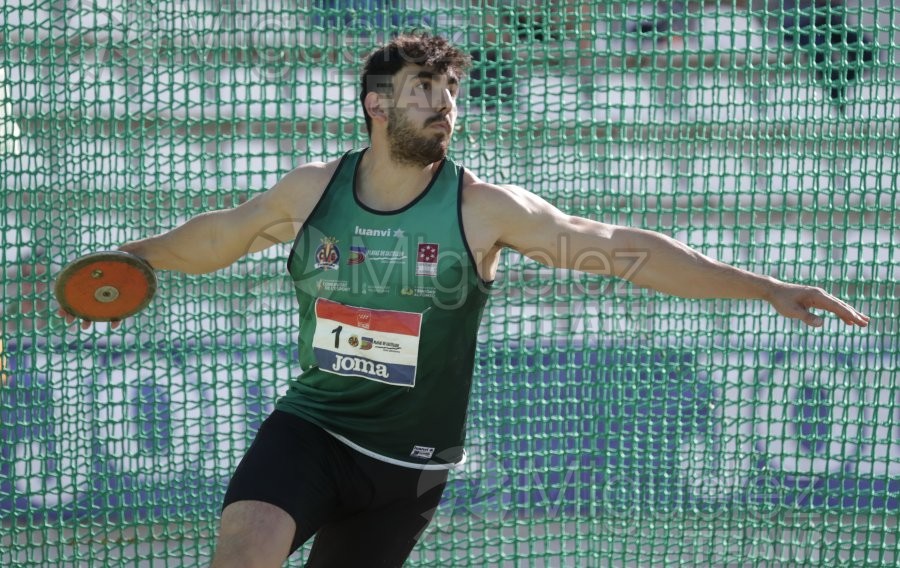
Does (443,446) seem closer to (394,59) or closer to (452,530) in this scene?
(394,59)

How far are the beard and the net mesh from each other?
59.9 inches

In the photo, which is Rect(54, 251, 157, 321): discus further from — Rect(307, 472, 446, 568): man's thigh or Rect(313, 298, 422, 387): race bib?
Rect(307, 472, 446, 568): man's thigh

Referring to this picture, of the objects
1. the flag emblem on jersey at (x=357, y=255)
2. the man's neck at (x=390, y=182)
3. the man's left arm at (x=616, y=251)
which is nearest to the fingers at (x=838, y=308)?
the man's left arm at (x=616, y=251)

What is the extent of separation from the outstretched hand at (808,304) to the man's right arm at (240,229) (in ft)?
5.05

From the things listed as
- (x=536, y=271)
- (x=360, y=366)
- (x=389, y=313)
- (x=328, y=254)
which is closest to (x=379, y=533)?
(x=360, y=366)

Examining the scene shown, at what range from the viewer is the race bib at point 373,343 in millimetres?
3225

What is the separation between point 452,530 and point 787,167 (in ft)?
7.89

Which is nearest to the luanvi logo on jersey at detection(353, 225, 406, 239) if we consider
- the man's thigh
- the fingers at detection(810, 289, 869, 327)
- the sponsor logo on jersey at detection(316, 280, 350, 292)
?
the sponsor logo on jersey at detection(316, 280, 350, 292)

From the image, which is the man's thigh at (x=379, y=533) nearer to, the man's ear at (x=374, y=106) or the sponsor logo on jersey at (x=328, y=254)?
the sponsor logo on jersey at (x=328, y=254)

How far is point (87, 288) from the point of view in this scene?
3.29 metres

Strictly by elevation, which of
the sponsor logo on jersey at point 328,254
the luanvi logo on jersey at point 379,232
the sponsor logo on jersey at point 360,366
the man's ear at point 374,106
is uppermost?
the man's ear at point 374,106

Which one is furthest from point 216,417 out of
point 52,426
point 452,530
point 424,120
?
point 424,120

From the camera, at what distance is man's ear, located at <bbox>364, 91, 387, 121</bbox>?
10.9 feet

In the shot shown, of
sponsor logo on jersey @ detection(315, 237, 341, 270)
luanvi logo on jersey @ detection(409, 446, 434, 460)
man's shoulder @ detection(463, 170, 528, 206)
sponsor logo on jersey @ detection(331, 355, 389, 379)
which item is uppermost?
man's shoulder @ detection(463, 170, 528, 206)
